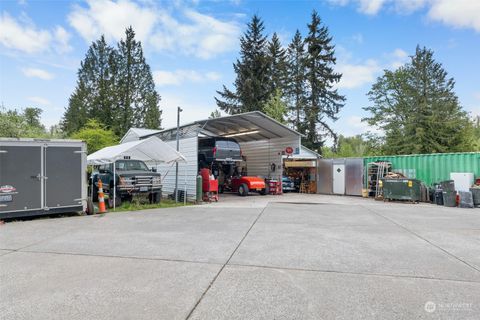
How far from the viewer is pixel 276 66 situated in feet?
121

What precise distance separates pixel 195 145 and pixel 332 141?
2437cm

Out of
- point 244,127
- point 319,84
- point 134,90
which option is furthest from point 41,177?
point 134,90

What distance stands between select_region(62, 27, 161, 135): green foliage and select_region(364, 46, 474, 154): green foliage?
29800mm

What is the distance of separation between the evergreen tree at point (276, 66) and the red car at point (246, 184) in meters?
18.9

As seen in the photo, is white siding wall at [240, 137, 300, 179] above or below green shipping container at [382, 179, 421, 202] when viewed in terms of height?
above

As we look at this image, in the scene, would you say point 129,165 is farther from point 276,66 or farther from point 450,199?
point 276,66

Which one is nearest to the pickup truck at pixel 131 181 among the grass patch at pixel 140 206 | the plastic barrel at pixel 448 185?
the grass patch at pixel 140 206

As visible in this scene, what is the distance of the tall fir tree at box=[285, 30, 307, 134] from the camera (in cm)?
3447

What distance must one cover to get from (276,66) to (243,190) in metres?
23.6

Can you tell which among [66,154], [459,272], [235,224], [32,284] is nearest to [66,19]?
[66,154]

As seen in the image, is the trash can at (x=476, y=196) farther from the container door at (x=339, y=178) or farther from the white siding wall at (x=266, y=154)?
the white siding wall at (x=266, y=154)

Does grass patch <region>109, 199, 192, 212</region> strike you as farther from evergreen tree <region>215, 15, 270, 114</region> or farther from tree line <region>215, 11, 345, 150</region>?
evergreen tree <region>215, 15, 270, 114</region>

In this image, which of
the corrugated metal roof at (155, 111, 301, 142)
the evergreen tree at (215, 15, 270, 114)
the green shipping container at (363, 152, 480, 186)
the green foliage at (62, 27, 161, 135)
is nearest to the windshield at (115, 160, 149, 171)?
the corrugated metal roof at (155, 111, 301, 142)

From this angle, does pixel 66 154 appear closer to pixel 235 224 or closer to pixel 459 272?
pixel 235 224
